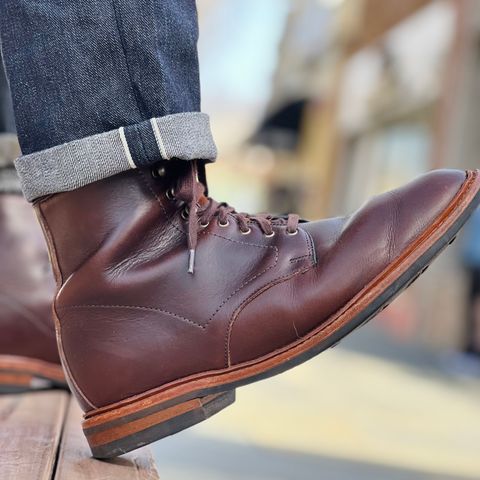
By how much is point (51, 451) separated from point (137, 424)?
12 centimetres

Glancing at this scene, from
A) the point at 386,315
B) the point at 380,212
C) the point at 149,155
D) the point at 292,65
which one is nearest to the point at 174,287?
the point at 149,155

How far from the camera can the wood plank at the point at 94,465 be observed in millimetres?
933

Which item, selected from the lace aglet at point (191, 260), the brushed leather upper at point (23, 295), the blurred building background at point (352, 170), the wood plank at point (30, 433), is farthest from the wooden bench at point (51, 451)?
the blurred building background at point (352, 170)

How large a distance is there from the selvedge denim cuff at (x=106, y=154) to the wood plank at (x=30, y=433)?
0.33 metres

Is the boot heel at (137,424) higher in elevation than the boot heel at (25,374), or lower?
higher

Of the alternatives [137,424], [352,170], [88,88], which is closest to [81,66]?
[88,88]

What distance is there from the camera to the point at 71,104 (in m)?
0.99

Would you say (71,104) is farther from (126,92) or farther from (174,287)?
(174,287)

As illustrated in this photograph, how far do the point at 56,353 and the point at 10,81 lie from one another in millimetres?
545

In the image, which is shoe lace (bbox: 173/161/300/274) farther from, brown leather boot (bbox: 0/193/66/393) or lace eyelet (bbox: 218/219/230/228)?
brown leather boot (bbox: 0/193/66/393)

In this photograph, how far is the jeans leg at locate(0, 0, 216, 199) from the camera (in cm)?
99

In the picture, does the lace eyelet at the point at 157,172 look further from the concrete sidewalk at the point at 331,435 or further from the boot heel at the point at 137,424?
the concrete sidewalk at the point at 331,435

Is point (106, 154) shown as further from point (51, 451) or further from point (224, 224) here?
point (51, 451)

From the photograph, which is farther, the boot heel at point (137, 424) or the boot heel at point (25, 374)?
the boot heel at point (25, 374)
